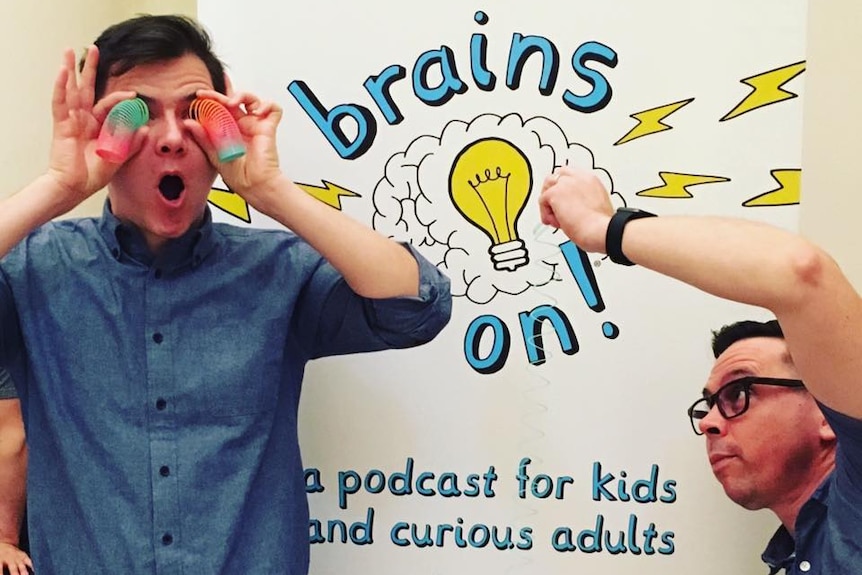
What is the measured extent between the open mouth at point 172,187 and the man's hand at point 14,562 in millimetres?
579

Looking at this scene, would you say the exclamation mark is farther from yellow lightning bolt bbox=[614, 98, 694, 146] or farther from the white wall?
the white wall

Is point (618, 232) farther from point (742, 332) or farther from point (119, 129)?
point (119, 129)

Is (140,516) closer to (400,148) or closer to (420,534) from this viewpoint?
(420,534)

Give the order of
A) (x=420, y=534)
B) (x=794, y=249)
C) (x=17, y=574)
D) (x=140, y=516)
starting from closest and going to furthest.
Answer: (x=794, y=249), (x=140, y=516), (x=17, y=574), (x=420, y=534)

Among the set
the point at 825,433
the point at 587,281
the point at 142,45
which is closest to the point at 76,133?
the point at 142,45

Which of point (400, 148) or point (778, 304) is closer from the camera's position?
point (778, 304)

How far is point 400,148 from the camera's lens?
52.2 inches

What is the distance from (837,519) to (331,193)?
2.70 feet

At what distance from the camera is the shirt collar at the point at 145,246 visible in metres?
1.13

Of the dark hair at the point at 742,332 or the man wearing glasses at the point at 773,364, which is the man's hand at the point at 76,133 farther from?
the dark hair at the point at 742,332

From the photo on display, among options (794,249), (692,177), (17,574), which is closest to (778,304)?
(794,249)

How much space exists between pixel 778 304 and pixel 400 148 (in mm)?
671

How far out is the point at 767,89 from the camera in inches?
50.5

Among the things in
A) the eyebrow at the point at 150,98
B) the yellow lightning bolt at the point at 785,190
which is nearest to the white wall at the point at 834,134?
the yellow lightning bolt at the point at 785,190
